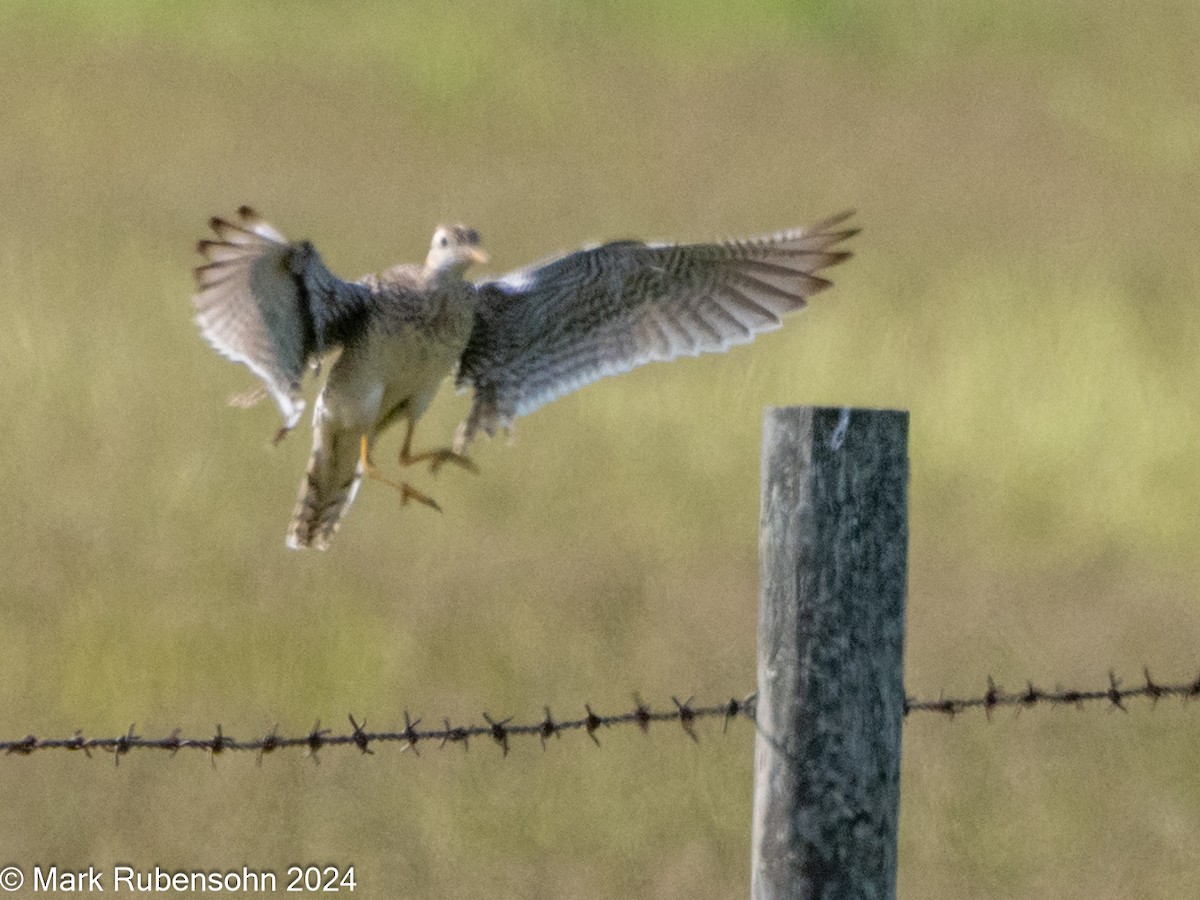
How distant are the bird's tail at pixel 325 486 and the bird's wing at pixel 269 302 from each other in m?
0.34

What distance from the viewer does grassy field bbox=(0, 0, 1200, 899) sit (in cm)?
636

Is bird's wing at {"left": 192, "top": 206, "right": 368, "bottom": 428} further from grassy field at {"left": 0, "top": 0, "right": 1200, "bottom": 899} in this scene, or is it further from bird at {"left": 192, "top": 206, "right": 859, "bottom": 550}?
grassy field at {"left": 0, "top": 0, "right": 1200, "bottom": 899}

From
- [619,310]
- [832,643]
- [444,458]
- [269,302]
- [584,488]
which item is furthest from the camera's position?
[584,488]

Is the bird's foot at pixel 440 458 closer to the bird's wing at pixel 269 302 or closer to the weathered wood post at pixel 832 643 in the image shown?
the bird's wing at pixel 269 302

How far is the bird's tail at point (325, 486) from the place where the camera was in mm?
5840

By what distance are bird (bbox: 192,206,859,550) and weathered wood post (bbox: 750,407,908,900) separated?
2.08 metres

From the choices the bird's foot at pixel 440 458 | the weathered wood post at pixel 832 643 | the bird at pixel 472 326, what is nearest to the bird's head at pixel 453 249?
the bird at pixel 472 326

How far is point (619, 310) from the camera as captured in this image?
241 inches

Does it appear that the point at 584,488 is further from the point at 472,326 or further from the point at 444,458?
the point at 444,458

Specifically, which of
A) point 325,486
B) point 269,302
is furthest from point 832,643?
point 325,486

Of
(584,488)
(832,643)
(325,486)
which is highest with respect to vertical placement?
(584,488)

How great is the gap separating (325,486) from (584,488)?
2772 millimetres

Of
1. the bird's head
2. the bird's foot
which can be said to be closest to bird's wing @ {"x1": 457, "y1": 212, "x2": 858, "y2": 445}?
the bird's head

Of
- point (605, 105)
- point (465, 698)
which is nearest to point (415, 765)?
point (465, 698)
